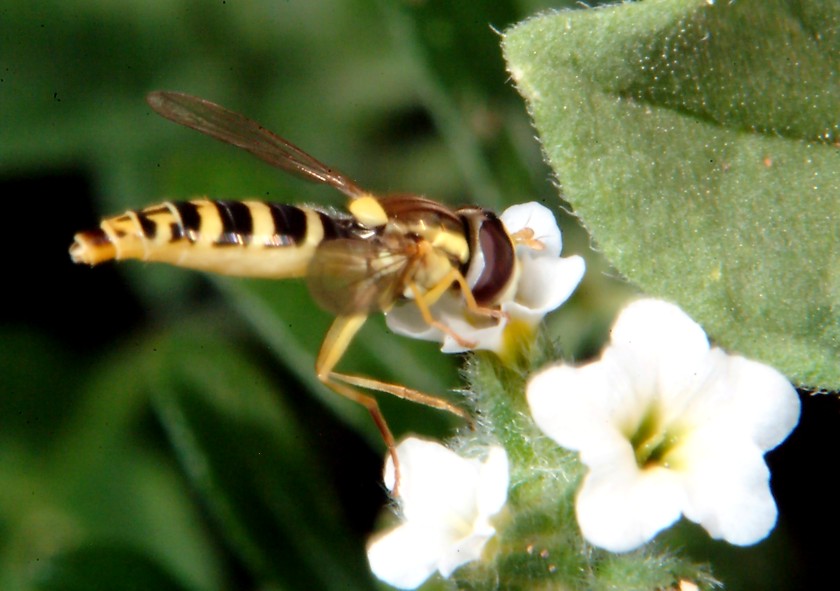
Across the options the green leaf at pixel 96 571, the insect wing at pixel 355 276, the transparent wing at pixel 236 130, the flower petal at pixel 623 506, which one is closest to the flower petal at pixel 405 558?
the flower petal at pixel 623 506

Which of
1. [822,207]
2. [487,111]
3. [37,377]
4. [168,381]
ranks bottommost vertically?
[37,377]

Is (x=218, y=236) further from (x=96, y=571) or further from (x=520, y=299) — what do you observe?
(x=96, y=571)

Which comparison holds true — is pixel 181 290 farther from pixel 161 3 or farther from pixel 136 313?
pixel 161 3

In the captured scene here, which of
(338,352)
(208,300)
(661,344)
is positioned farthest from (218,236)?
(208,300)

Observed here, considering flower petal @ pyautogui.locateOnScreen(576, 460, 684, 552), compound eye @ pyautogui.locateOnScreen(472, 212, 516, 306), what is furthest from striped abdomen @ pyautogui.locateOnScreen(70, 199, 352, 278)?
flower petal @ pyautogui.locateOnScreen(576, 460, 684, 552)

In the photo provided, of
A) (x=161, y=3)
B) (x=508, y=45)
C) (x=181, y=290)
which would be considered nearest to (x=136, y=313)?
(x=181, y=290)

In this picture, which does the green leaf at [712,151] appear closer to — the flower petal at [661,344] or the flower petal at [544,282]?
the flower petal at [661,344]
